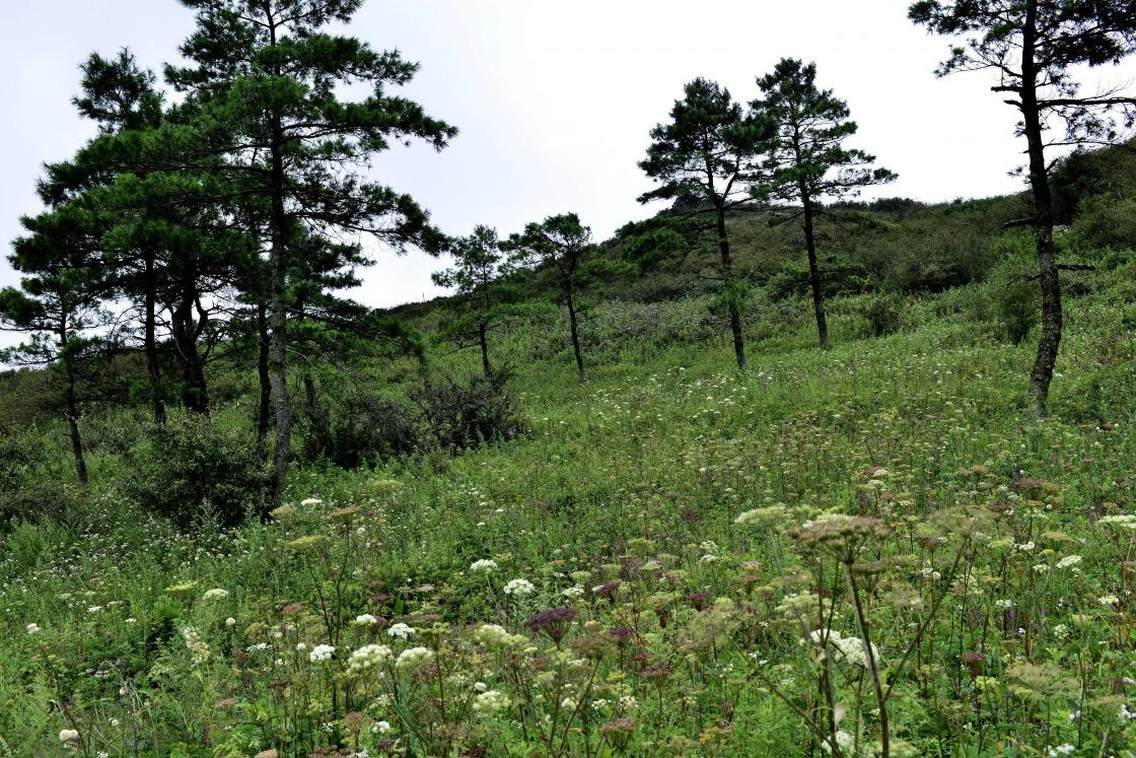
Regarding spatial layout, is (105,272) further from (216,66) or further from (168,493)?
(168,493)

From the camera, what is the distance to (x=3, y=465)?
16.6 meters

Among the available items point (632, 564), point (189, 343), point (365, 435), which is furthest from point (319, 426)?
point (632, 564)

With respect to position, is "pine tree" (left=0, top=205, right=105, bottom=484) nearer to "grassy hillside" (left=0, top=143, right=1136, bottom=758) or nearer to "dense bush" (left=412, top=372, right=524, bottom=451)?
"grassy hillside" (left=0, top=143, right=1136, bottom=758)

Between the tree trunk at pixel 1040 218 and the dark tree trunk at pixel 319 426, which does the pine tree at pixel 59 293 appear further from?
the tree trunk at pixel 1040 218

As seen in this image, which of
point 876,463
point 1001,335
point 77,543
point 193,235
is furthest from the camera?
point 1001,335

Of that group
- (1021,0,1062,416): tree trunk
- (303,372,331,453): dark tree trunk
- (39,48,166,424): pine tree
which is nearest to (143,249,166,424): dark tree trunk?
(39,48,166,424): pine tree

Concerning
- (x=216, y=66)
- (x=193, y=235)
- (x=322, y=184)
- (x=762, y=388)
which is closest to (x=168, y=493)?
(x=193, y=235)

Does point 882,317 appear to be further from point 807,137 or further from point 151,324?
point 151,324

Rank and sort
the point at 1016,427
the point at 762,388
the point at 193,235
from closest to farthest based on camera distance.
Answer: the point at 1016,427 < the point at 193,235 < the point at 762,388

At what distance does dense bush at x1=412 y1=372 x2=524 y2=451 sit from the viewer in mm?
16606

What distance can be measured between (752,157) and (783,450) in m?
16.0

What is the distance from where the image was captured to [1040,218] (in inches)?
472

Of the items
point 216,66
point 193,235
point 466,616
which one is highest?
point 216,66

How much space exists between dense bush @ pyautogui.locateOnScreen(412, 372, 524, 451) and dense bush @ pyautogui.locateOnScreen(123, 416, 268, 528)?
4703 mm
